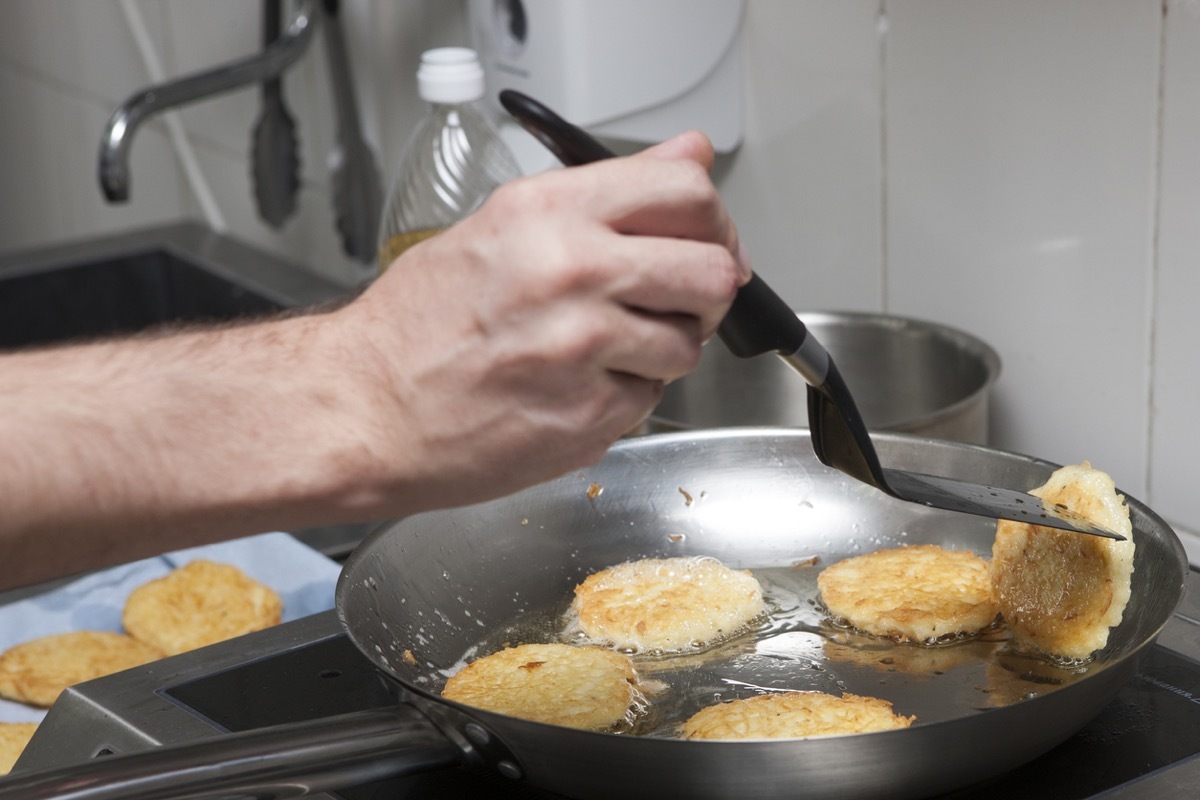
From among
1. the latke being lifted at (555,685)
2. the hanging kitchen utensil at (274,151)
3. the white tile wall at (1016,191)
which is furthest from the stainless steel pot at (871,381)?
the hanging kitchen utensil at (274,151)

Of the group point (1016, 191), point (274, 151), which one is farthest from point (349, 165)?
point (1016, 191)

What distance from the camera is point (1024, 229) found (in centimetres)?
109

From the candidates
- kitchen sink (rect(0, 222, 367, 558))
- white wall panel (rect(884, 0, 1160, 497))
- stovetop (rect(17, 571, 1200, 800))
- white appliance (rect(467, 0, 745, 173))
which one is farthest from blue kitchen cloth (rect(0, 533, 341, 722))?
kitchen sink (rect(0, 222, 367, 558))

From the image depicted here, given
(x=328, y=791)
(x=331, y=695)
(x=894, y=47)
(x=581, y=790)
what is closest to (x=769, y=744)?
(x=581, y=790)

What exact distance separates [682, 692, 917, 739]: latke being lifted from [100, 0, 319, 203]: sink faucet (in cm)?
101

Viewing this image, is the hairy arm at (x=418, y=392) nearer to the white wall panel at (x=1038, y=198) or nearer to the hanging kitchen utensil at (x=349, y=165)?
the white wall panel at (x=1038, y=198)

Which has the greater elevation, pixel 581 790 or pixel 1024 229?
pixel 1024 229

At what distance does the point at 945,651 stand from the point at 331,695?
1.22 feet

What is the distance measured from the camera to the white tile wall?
979 mm

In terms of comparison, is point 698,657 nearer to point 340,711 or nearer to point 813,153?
point 340,711

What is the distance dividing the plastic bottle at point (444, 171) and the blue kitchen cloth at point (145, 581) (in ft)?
1.05

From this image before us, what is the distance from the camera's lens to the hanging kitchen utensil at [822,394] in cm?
68

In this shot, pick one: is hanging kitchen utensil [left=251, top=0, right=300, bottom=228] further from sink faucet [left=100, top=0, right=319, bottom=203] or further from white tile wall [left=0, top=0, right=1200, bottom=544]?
white tile wall [left=0, top=0, right=1200, bottom=544]

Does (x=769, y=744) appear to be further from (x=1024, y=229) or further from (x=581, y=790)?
(x=1024, y=229)
